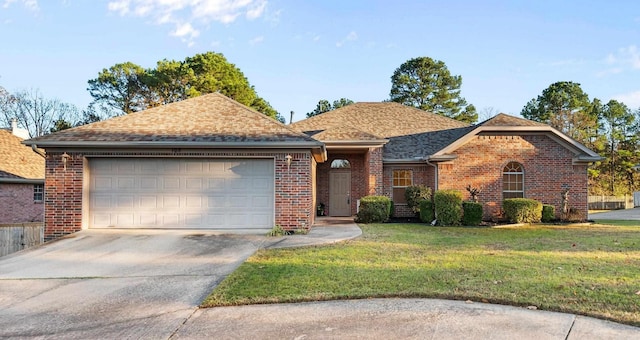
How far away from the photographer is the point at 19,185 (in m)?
16.1

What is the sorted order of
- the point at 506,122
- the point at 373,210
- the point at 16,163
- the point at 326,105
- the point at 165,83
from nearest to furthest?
the point at 373,210
the point at 506,122
the point at 16,163
the point at 165,83
the point at 326,105

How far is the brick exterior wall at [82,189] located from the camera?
971 centimetres

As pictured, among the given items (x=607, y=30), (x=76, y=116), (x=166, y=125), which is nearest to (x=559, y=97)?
(x=607, y=30)

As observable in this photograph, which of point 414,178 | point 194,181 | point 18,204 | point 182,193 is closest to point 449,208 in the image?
point 414,178

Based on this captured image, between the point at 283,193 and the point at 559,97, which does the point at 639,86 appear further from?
the point at 283,193

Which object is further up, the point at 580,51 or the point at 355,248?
the point at 580,51

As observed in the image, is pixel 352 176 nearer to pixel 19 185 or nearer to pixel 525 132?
pixel 525 132

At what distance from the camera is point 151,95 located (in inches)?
1147

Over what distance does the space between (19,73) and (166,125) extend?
27541 mm

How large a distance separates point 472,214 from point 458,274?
7.96m

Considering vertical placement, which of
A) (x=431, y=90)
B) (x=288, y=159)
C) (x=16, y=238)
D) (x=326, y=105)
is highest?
(x=431, y=90)

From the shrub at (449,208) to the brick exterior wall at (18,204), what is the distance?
17.5 meters

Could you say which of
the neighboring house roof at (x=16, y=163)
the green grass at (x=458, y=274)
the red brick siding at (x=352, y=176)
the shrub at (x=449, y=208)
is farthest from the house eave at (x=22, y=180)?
the shrub at (x=449, y=208)

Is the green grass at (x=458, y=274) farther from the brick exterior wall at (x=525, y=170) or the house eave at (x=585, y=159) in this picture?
the house eave at (x=585, y=159)
